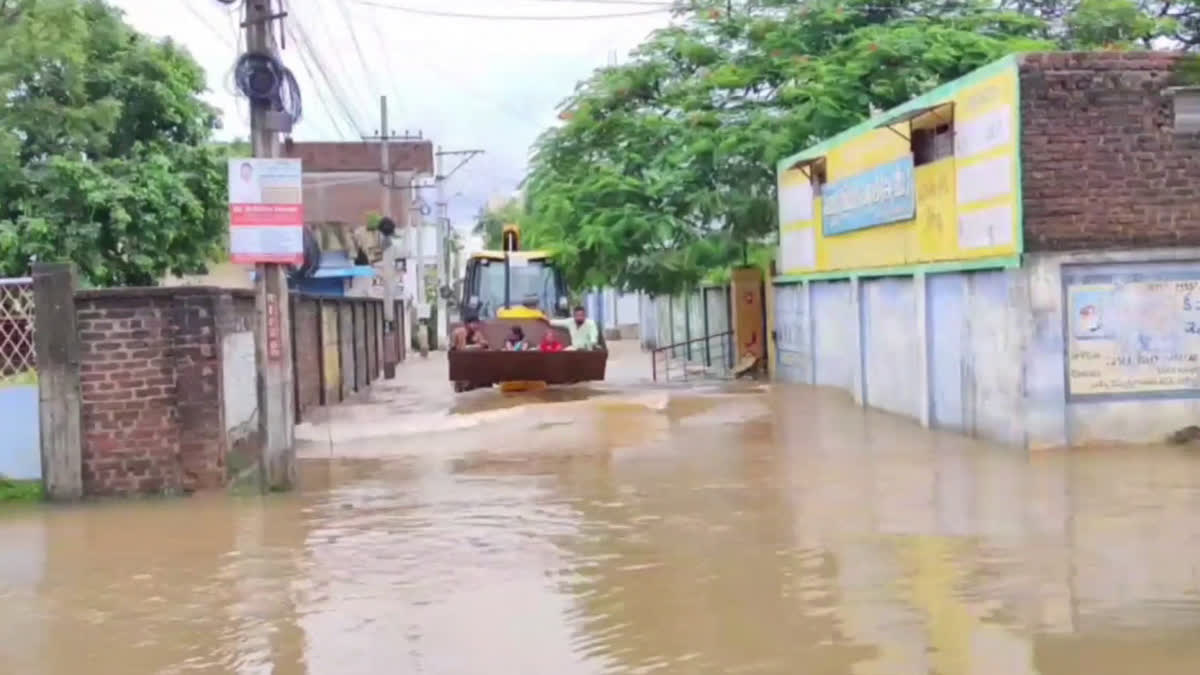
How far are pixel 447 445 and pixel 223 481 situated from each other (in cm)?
418

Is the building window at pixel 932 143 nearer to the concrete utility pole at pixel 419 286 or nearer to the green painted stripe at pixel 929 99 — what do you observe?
the green painted stripe at pixel 929 99

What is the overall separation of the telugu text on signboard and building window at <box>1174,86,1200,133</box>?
1595mm

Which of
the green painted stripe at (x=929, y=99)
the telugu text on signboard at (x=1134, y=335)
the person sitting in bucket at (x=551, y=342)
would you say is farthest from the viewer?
the person sitting in bucket at (x=551, y=342)

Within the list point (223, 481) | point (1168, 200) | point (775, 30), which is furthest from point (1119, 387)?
point (775, 30)

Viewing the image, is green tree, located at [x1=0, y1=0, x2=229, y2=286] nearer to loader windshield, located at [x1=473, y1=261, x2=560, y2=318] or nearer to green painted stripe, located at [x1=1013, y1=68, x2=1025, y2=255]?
loader windshield, located at [x1=473, y1=261, x2=560, y2=318]

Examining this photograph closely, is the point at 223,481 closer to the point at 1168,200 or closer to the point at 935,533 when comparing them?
the point at 935,533

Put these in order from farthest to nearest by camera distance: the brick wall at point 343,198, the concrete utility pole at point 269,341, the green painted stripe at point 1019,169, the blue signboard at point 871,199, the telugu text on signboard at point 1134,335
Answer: the brick wall at point 343,198, the blue signboard at point 871,199, the telugu text on signboard at point 1134,335, the green painted stripe at point 1019,169, the concrete utility pole at point 269,341

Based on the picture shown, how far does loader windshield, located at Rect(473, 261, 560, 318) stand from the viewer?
27297mm

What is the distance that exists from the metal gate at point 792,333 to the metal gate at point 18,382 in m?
14.4

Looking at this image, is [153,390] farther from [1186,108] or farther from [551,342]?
[551,342]

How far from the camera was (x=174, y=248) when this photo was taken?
74.3 ft

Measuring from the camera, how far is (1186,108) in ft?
48.1

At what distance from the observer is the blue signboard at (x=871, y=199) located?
716 inches

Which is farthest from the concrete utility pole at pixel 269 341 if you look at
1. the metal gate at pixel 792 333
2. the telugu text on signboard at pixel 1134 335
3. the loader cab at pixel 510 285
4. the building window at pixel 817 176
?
the loader cab at pixel 510 285
